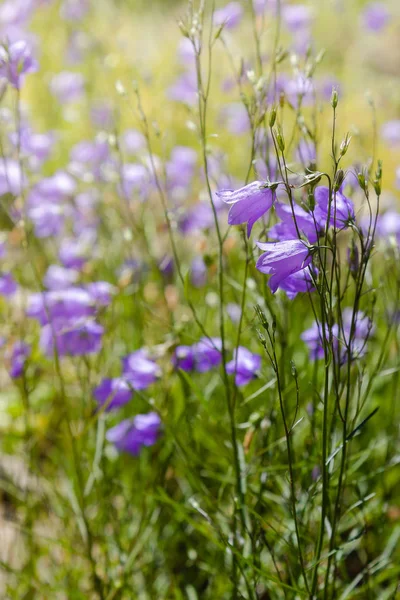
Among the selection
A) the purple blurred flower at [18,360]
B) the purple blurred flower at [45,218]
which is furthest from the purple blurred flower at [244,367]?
the purple blurred flower at [45,218]

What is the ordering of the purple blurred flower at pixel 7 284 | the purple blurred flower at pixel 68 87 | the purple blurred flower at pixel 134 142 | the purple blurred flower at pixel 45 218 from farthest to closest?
1. the purple blurred flower at pixel 68 87
2. the purple blurred flower at pixel 134 142
3. the purple blurred flower at pixel 45 218
4. the purple blurred flower at pixel 7 284

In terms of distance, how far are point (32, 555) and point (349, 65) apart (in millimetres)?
5622

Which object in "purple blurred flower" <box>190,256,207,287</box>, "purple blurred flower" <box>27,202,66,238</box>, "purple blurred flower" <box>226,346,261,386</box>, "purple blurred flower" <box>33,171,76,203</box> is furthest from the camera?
"purple blurred flower" <box>190,256,207,287</box>

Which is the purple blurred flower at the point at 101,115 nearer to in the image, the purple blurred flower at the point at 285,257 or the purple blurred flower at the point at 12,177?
the purple blurred flower at the point at 12,177

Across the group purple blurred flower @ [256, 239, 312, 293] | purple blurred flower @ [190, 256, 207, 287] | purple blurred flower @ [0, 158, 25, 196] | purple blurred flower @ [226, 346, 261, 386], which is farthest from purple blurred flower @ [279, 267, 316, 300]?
purple blurred flower @ [190, 256, 207, 287]

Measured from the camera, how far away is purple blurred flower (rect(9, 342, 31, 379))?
1688 mm

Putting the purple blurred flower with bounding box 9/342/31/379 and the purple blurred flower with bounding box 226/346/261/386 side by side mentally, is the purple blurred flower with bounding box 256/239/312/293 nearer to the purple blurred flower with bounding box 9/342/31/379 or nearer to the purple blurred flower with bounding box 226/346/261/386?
the purple blurred flower with bounding box 226/346/261/386

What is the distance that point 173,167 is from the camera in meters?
3.32

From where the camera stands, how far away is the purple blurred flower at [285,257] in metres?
0.88

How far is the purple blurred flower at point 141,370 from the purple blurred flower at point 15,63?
2.25ft

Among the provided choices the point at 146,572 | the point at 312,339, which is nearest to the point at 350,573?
the point at 146,572

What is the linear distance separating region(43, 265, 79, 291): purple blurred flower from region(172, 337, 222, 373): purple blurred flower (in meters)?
0.52

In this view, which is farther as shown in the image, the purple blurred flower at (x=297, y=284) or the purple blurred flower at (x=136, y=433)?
the purple blurred flower at (x=136, y=433)

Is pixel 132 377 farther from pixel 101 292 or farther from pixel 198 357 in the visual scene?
pixel 101 292
